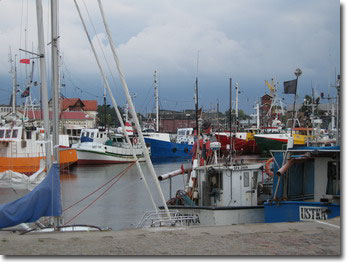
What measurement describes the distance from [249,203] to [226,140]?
1417 inches

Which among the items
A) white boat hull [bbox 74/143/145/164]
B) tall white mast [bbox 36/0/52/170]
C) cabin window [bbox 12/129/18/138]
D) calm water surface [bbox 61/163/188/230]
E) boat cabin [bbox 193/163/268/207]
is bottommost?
calm water surface [bbox 61/163/188/230]

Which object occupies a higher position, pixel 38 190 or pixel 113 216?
pixel 38 190

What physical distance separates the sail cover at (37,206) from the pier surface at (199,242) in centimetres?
160

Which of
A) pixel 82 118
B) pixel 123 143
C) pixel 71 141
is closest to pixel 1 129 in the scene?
pixel 123 143

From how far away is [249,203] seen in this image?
14.3 meters

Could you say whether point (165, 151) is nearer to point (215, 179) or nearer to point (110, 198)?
point (110, 198)

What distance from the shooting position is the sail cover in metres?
9.86

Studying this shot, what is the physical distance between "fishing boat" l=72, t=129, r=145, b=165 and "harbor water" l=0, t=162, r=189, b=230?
6821 millimetres

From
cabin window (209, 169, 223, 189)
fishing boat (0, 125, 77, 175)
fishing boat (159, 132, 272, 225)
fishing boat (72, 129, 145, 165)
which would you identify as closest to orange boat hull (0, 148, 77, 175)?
fishing boat (0, 125, 77, 175)

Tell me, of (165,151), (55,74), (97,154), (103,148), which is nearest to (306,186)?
(55,74)

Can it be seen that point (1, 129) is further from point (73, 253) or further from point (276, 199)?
point (73, 253)

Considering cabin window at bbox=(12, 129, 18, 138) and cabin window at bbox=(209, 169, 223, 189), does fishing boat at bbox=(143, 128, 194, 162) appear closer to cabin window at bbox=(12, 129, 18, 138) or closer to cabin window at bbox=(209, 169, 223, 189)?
cabin window at bbox=(12, 129, 18, 138)

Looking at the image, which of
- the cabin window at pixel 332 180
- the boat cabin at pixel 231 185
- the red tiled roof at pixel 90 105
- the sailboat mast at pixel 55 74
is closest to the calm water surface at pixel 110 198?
the boat cabin at pixel 231 185

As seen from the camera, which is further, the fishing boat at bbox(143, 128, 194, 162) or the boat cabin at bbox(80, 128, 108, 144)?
the fishing boat at bbox(143, 128, 194, 162)
